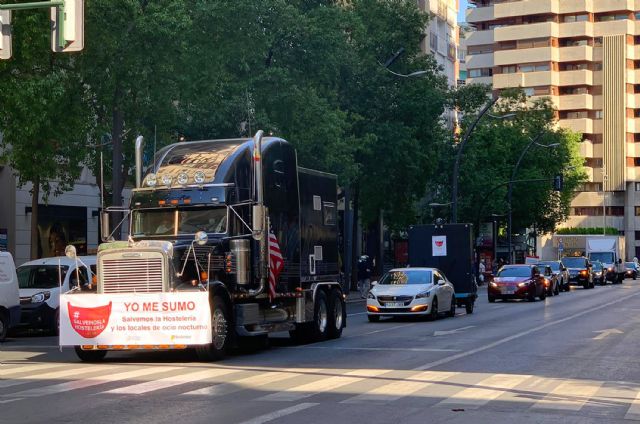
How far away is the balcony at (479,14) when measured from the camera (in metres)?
137

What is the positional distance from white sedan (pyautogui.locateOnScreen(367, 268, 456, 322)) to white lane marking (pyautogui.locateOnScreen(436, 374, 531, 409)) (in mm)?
14878

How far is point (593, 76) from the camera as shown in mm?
134000

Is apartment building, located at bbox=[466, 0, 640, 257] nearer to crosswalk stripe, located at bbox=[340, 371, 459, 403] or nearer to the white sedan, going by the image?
the white sedan

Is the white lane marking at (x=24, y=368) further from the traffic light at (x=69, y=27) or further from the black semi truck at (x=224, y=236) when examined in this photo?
the traffic light at (x=69, y=27)

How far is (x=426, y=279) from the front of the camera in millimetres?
33219

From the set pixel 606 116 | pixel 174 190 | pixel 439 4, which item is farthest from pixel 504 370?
pixel 606 116

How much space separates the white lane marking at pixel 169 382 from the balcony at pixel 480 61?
12288 cm

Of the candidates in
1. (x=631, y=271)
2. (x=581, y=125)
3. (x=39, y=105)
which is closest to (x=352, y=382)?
(x=39, y=105)

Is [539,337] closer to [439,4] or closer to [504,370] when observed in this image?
[504,370]

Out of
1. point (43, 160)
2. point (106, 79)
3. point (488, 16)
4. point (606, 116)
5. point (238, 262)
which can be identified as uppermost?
point (488, 16)

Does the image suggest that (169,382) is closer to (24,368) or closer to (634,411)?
(24,368)

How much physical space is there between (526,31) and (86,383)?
122459 mm

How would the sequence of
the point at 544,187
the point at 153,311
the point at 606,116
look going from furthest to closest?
the point at 606,116
the point at 544,187
the point at 153,311

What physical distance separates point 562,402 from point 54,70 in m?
21.2
